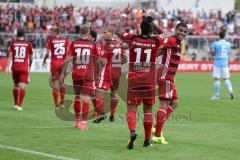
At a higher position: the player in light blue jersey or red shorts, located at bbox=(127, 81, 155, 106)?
red shorts, located at bbox=(127, 81, 155, 106)

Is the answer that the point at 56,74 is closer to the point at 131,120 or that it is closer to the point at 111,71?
the point at 111,71

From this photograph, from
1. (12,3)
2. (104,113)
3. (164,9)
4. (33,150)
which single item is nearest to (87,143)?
(33,150)

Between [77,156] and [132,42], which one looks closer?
[77,156]

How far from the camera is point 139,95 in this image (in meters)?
12.9

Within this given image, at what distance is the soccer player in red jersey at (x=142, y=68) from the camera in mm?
12750

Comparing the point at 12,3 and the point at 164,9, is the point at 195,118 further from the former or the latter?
the point at 164,9

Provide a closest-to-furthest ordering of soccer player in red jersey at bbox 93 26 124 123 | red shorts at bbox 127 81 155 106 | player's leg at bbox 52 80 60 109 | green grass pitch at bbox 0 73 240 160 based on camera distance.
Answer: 1. green grass pitch at bbox 0 73 240 160
2. red shorts at bbox 127 81 155 106
3. soccer player in red jersey at bbox 93 26 124 123
4. player's leg at bbox 52 80 60 109

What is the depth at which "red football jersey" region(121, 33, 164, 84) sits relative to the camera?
12766 mm

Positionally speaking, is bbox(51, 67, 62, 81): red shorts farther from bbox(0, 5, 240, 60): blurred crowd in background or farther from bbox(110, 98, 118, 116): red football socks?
bbox(0, 5, 240, 60): blurred crowd in background

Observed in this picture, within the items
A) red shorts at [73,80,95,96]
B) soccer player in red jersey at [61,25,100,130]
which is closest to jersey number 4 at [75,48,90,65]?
soccer player in red jersey at [61,25,100,130]

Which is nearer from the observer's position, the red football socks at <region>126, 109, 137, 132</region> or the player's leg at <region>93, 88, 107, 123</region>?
the red football socks at <region>126, 109, 137, 132</region>

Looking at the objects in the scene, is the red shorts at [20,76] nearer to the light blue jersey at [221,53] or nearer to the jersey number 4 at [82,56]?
the jersey number 4 at [82,56]

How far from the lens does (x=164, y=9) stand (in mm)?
56031

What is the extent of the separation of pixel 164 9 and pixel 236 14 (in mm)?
6186
